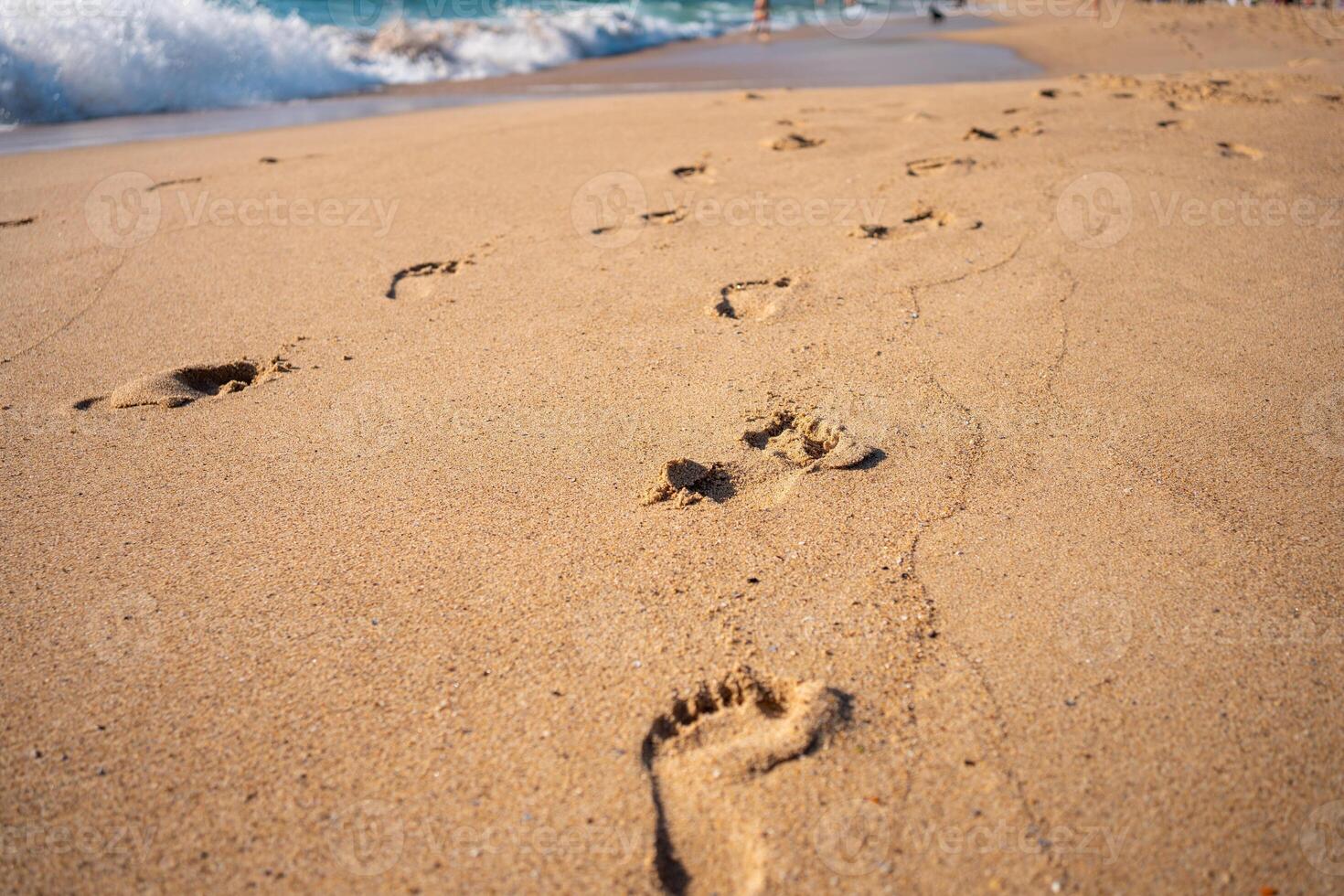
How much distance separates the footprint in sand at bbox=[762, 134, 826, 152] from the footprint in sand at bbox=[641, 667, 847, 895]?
329cm

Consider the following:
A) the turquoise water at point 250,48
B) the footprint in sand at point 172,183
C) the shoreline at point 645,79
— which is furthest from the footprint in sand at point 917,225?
the turquoise water at point 250,48

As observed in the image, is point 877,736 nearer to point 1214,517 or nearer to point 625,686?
point 625,686

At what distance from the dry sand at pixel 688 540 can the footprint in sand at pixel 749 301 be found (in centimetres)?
2

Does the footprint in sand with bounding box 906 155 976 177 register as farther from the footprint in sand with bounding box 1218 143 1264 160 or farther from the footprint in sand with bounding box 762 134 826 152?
the footprint in sand with bounding box 1218 143 1264 160

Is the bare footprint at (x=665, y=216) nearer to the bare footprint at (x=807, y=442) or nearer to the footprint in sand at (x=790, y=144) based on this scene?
the footprint in sand at (x=790, y=144)

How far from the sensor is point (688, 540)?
5.85 feet

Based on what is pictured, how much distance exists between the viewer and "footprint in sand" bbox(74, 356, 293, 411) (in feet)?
7.75

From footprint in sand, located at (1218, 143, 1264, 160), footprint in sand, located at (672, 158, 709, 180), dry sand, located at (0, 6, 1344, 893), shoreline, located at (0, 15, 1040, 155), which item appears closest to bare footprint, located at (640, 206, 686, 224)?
dry sand, located at (0, 6, 1344, 893)

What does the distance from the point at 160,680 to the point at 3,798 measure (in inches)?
10.3

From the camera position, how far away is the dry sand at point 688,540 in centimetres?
126

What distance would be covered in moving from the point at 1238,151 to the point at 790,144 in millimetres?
1976

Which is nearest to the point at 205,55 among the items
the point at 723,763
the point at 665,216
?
the point at 665,216

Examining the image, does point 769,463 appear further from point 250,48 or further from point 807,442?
point 250,48

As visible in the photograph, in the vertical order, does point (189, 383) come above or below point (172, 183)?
below
